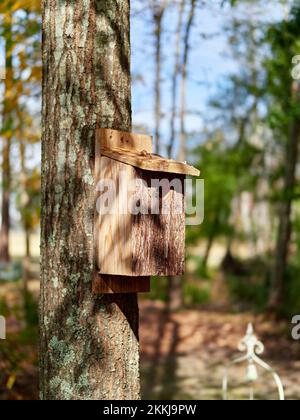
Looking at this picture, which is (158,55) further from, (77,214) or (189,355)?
(77,214)

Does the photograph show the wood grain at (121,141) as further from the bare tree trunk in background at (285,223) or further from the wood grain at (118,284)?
the bare tree trunk in background at (285,223)

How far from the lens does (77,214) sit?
3.31 m

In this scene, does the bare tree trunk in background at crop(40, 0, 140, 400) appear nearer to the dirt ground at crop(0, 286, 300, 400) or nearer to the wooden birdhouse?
the wooden birdhouse

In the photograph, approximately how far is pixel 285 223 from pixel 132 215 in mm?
9324

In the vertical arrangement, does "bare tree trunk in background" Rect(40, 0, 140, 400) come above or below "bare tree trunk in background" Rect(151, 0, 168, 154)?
below

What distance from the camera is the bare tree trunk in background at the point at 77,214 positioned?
328 cm

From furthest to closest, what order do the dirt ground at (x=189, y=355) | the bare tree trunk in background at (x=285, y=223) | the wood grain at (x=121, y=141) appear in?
1. the bare tree trunk in background at (x=285, y=223)
2. the dirt ground at (x=189, y=355)
3. the wood grain at (x=121, y=141)

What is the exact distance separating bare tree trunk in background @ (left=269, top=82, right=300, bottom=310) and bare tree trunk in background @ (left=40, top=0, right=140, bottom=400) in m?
9.00

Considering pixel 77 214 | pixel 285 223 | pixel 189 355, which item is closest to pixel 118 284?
pixel 77 214

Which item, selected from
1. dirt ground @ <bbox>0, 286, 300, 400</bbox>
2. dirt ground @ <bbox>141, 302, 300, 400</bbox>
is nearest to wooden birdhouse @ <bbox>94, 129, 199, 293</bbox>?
dirt ground @ <bbox>0, 286, 300, 400</bbox>

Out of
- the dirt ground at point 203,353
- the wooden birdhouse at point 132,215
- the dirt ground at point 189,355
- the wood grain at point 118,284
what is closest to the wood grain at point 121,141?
the wooden birdhouse at point 132,215

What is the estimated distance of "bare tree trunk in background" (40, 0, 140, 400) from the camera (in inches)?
129

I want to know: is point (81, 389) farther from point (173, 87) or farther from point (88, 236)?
point (173, 87)

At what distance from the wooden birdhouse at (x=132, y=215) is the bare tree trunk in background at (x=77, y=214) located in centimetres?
6
